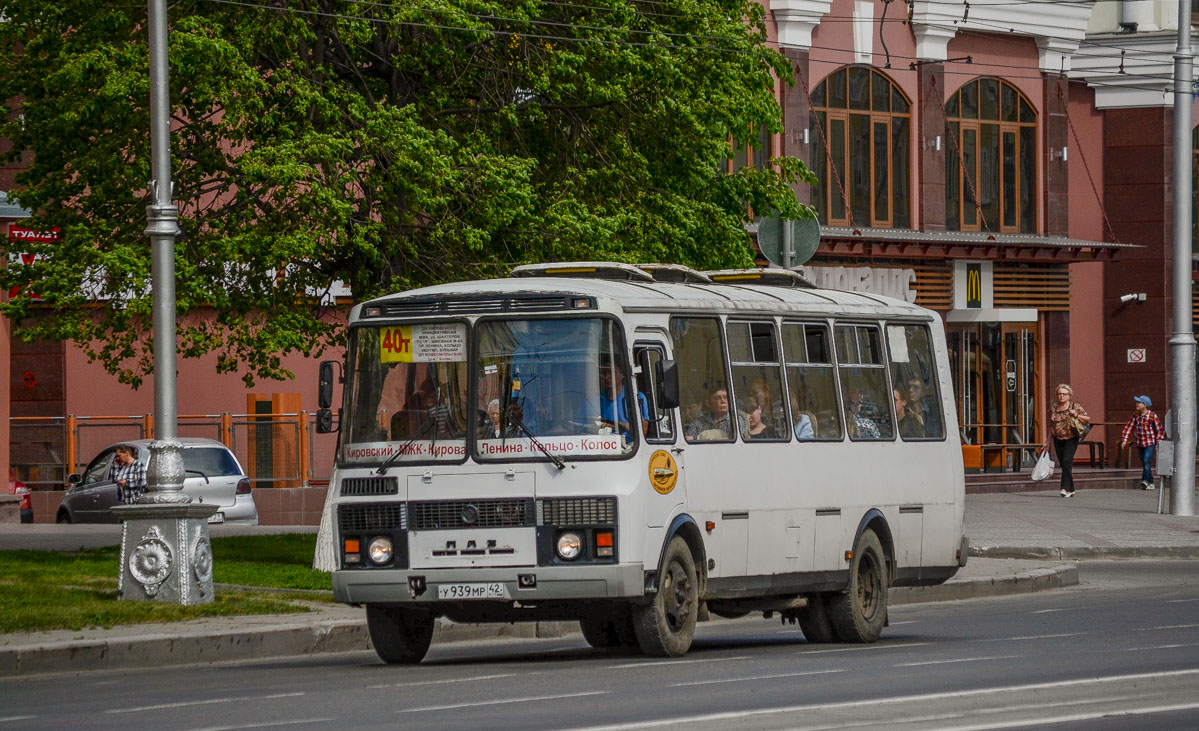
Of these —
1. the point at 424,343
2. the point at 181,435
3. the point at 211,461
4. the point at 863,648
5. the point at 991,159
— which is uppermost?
the point at 991,159

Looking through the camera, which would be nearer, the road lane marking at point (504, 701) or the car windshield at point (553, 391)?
the road lane marking at point (504, 701)

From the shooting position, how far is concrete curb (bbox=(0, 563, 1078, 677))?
14344 millimetres

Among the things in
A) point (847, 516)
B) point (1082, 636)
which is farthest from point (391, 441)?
point (1082, 636)

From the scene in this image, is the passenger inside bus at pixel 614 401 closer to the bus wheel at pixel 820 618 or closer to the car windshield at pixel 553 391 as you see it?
the car windshield at pixel 553 391

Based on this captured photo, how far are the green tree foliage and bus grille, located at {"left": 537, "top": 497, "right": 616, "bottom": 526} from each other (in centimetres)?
694

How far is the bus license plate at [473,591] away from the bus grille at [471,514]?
1.24ft

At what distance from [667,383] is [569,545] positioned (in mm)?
1229

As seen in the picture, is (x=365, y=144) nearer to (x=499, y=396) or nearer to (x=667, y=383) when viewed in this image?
(x=499, y=396)

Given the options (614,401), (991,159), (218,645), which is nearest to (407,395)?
(614,401)

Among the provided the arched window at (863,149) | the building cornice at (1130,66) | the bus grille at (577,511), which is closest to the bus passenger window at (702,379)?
the bus grille at (577,511)

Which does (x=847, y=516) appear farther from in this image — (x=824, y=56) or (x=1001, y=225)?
(x=1001, y=225)

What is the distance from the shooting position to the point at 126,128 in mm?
21078

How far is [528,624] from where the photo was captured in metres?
17.5

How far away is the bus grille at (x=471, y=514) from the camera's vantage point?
45.1 ft
